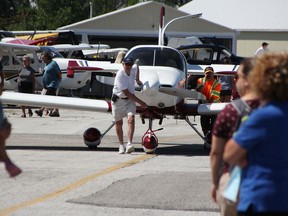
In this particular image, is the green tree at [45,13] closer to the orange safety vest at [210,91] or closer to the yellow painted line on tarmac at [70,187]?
the orange safety vest at [210,91]

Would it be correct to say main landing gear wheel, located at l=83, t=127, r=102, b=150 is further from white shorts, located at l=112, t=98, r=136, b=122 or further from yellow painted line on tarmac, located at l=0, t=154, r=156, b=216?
yellow painted line on tarmac, located at l=0, t=154, r=156, b=216

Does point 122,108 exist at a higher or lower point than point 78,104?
higher

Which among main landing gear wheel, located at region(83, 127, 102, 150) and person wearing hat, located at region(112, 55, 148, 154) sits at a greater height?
person wearing hat, located at region(112, 55, 148, 154)

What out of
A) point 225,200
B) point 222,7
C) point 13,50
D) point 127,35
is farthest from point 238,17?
point 225,200

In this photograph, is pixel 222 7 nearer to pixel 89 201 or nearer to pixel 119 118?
pixel 119 118

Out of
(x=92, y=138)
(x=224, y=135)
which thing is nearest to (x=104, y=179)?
(x=92, y=138)

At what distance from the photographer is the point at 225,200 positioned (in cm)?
595

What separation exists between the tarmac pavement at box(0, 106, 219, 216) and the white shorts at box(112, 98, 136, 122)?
2.33 feet

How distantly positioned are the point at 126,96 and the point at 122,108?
30cm

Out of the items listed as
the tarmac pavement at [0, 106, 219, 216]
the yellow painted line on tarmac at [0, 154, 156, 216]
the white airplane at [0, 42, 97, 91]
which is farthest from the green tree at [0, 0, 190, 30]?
the yellow painted line on tarmac at [0, 154, 156, 216]

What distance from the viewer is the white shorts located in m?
15.8

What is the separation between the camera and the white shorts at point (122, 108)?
623 inches

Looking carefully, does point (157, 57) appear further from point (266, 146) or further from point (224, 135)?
point (266, 146)

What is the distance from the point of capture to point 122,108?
1589cm
